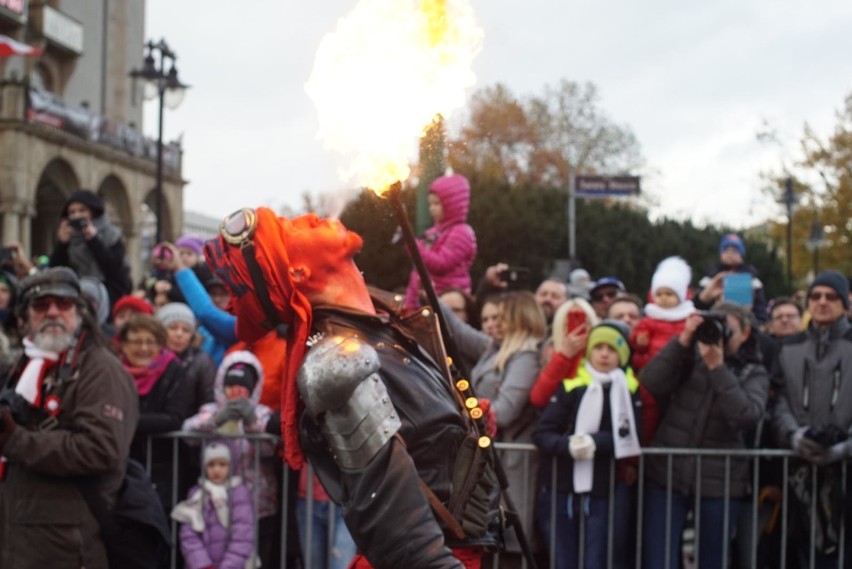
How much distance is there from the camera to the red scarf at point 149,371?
634cm

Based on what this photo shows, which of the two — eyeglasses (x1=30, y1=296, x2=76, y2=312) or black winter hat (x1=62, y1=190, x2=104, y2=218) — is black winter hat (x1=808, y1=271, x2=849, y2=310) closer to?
eyeglasses (x1=30, y1=296, x2=76, y2=312)

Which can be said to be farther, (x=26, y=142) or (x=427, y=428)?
(x=26, y=142)

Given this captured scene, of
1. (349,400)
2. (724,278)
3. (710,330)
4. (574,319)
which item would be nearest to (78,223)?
(574,319)

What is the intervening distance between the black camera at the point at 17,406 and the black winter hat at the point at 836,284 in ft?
13.8

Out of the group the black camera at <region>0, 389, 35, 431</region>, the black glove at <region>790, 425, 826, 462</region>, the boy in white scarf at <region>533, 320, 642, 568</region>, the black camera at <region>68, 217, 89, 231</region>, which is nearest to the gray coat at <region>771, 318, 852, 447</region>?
the black glove at <region>790, 425, 826, 462</region>

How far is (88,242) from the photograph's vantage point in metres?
7.57

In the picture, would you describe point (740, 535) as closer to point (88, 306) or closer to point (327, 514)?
point (327, 514)

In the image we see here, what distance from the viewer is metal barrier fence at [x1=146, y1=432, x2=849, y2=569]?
5.94 meters

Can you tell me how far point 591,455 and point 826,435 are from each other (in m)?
1.23

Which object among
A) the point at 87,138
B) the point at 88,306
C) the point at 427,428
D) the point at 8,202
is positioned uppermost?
the point at 87,138

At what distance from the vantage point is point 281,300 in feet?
10.4

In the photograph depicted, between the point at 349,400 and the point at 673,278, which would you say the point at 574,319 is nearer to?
the point at 673,278

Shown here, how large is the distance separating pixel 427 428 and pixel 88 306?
9.07ft

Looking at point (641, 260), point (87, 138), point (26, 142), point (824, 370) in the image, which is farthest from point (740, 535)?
point (87, 138)
